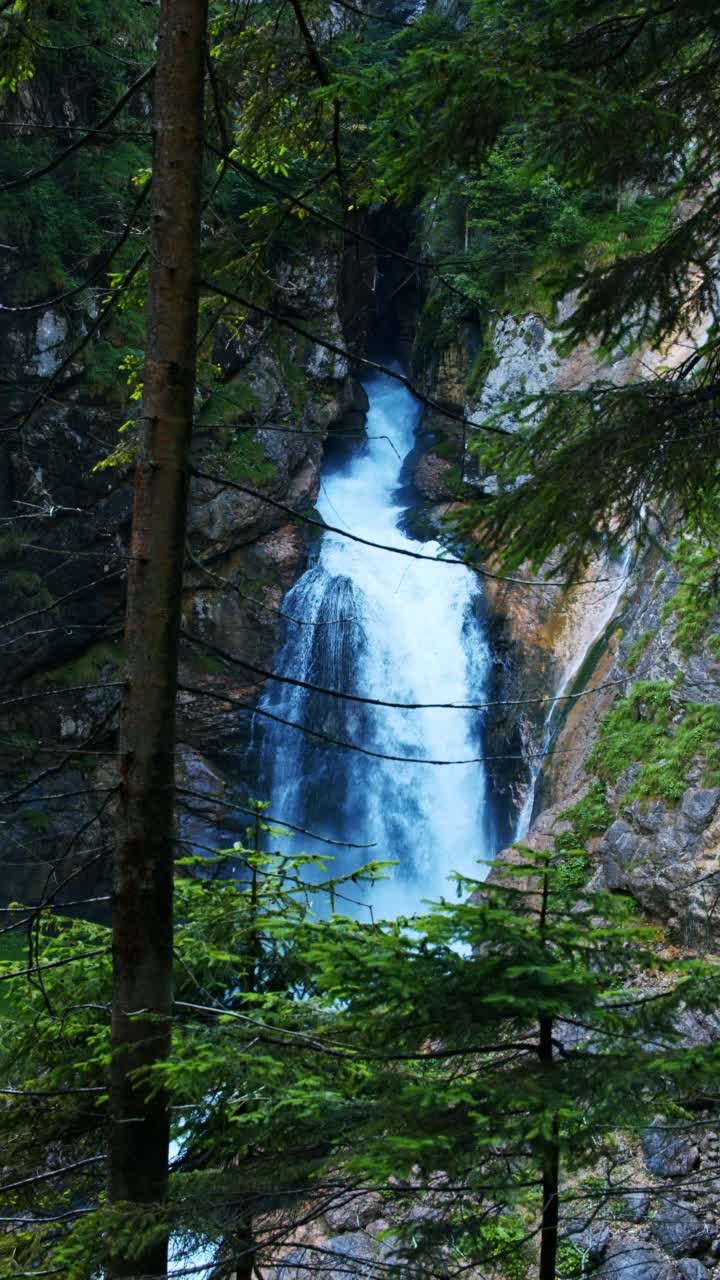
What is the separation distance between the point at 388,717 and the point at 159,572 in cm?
1486

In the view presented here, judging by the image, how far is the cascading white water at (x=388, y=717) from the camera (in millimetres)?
16625

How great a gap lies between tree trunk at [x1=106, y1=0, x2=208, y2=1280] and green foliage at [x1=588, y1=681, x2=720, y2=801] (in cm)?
655

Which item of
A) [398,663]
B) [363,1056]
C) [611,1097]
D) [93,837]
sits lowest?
[611,1097]

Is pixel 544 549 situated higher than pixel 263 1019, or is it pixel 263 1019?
pixel 544 549

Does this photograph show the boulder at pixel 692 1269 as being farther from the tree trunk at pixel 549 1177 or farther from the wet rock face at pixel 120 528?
the wet rock face at pixel 120 528

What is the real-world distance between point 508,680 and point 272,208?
1360 centimetres

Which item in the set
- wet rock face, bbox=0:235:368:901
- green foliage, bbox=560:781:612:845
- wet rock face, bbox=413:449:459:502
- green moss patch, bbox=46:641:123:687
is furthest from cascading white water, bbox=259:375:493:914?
green foliage, bbox=560:781:612:845

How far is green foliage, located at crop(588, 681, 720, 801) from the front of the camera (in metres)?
8.69

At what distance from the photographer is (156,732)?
318 centimetres

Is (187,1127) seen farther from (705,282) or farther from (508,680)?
(508,680)

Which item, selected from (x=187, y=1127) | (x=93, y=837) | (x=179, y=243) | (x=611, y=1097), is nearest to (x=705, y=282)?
(x=179, y=243)

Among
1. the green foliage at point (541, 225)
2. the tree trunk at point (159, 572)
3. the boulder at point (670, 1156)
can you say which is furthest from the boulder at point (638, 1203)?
the green foliage at point (541, 225)

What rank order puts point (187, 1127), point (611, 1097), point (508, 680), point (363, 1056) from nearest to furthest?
1. point (611, 1097)
2. point (363, 1056)
3. point (187, 1127)
4. point (508, 680)

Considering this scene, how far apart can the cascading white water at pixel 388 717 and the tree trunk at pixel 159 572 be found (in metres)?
13.2
